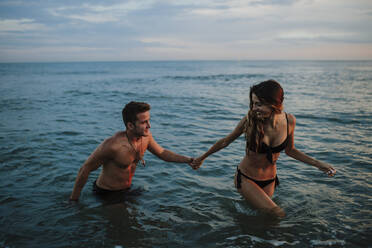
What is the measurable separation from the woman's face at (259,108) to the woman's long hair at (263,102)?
0.03 m

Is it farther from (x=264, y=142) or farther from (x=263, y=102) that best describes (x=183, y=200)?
(x=263, y=102)

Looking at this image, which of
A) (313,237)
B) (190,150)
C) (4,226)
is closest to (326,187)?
(313,237)

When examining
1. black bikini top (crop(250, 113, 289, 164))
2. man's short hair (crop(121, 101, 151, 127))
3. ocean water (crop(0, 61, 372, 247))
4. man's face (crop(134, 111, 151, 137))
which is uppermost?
man's short hair (crop(121, 101, 151, 127))

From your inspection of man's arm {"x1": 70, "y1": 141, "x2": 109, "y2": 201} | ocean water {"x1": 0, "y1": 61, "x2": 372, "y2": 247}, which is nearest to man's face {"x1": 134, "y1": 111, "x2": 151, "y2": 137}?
man's arm {"x1": 70, "y1": 141, "x2": 109, "y2": 201}

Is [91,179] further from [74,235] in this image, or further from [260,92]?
[260,92]

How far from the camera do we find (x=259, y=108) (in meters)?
4.05

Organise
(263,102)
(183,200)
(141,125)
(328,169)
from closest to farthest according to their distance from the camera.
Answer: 1. (263,102)
2. (328,169)
3. (141,125)
4. (183,200)

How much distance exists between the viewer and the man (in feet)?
15.0

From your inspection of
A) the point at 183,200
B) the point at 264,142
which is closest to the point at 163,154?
the point at 183,200

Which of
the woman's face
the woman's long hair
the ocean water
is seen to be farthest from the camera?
the ocean water

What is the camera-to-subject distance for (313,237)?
4.27 meters

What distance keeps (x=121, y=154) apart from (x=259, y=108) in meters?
2.37

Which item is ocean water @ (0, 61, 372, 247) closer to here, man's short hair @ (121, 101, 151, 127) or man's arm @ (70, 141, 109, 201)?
man's arm @ (70, 141, 109, 201)

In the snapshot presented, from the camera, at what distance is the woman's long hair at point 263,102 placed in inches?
154
